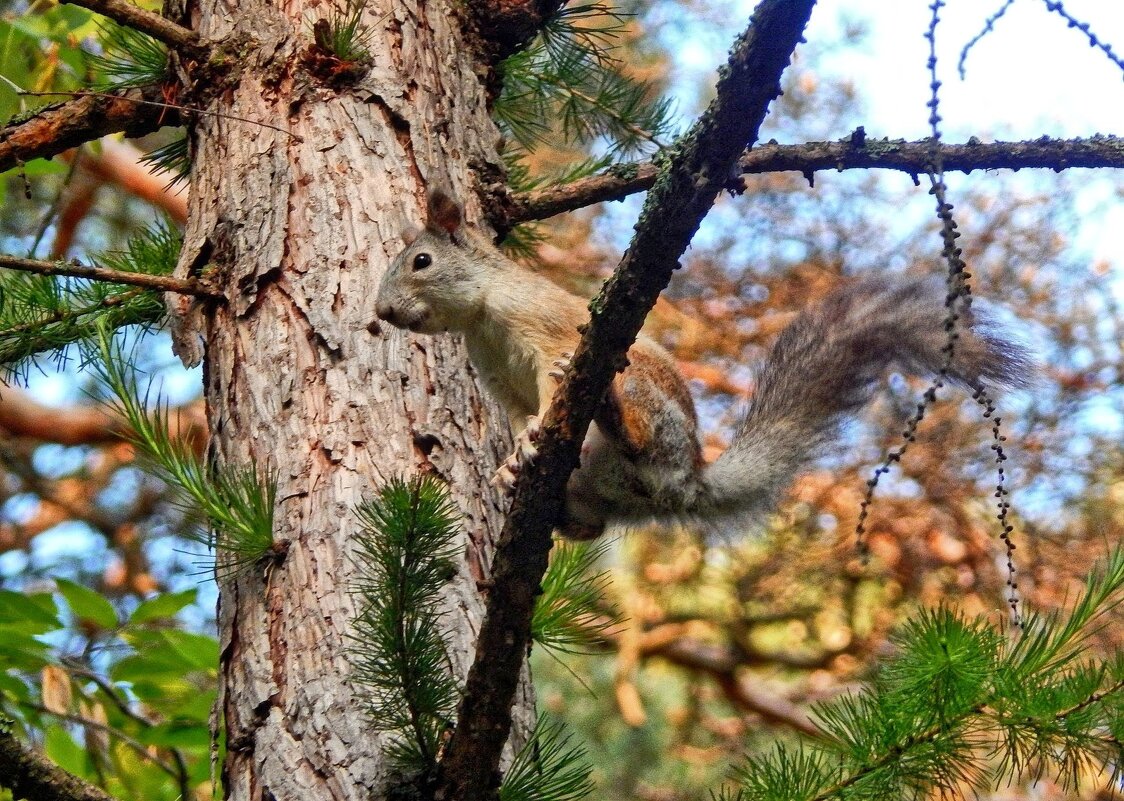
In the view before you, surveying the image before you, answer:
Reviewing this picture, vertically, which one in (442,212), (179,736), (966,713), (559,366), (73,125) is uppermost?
(73,125)

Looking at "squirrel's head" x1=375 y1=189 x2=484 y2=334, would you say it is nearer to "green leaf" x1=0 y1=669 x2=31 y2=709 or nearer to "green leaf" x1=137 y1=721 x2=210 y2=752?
"green leaf" x1=137 y1=721 x2=210 y2=752

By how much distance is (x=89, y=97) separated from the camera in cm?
241

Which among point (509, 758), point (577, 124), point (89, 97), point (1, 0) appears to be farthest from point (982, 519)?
point (1, 0)

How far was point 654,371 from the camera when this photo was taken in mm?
2461

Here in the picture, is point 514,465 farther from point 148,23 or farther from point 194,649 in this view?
point 148,23

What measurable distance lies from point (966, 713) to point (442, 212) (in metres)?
1.35

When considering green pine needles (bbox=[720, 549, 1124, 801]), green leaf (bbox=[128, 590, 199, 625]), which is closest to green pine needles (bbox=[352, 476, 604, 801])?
green pine needles (bbox=[720, 549, 1124, 801])

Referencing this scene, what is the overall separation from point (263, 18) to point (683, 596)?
10.9ft

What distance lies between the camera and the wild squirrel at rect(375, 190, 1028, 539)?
7.61 feet

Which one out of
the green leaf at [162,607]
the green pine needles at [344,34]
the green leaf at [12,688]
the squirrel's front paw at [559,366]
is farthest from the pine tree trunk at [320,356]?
the green leaf at [12,688]

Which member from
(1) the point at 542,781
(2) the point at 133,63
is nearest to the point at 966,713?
(1) the point at 542,781

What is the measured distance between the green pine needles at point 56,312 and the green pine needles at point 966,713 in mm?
1551

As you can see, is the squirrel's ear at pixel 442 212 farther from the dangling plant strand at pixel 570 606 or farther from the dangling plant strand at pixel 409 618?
the dangling plant strand at pixel 409 618

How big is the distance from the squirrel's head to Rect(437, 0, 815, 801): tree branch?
685 millimetres
